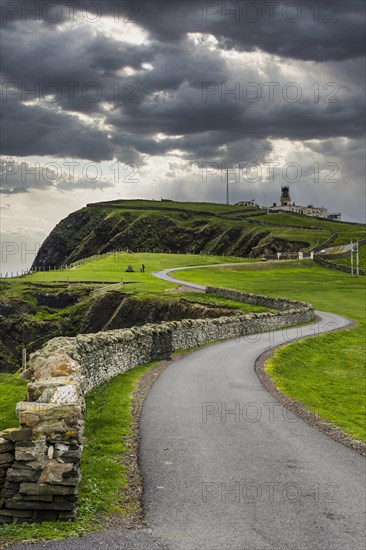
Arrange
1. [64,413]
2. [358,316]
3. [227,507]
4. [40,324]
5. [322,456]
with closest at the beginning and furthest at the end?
[64,413], [227,507], [322,456], [358,316], [40,324]

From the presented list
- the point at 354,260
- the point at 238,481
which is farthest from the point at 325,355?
the point at 354,260

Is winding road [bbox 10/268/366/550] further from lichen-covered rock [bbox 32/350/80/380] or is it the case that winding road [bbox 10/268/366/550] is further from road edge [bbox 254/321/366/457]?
lichen-covered rock [bbox 32/350/80/380]

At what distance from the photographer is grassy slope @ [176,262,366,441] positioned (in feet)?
82.6

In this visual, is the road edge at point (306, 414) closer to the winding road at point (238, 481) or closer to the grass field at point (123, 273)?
the winding road at point (238, 481)

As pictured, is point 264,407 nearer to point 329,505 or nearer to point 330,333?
point 329,505

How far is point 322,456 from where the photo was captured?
16.0 m

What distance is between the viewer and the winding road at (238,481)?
35.6ft

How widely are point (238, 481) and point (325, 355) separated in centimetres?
Result: 2764

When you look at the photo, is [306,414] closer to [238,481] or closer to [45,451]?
[238,481]

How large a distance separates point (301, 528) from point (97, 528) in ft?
14.0

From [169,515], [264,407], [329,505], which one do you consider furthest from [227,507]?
[264,407]

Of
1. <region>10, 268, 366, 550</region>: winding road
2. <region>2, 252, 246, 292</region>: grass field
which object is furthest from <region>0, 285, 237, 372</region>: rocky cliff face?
<region>10, 268, 366, 550</region>: winding road

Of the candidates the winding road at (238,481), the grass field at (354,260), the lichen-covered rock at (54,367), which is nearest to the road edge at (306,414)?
the winding road at (238,481)

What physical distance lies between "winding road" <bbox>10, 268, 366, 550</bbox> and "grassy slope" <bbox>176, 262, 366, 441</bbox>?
3167 millimetres
